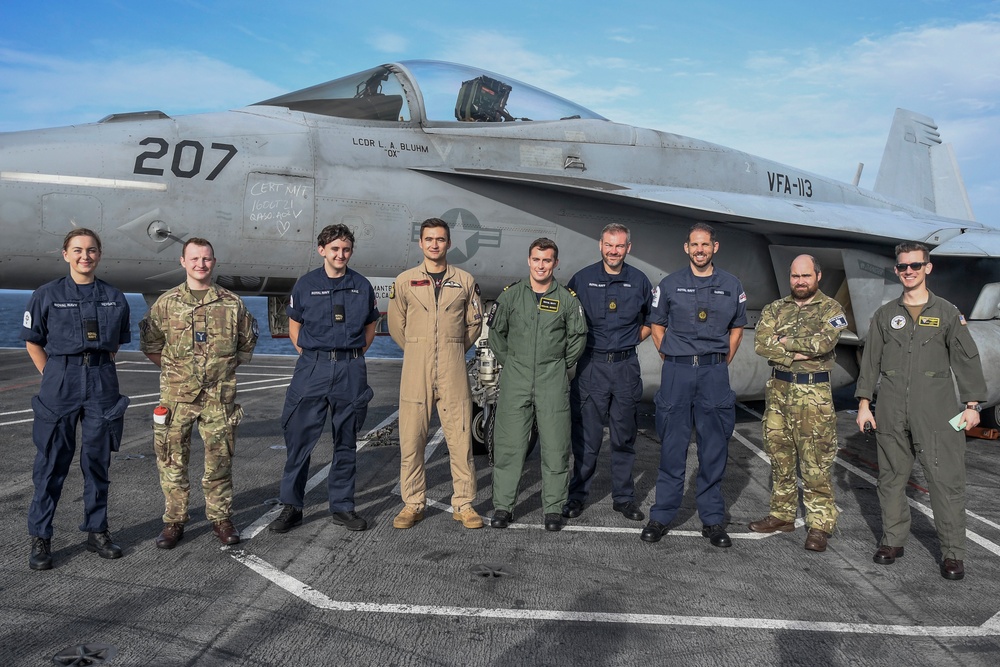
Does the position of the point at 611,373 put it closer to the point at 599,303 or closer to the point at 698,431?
the point at 599,303

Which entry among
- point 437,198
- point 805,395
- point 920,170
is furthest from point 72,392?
point 920,170

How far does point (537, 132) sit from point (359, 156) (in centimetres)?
178

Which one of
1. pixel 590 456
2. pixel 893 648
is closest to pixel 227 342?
pixel 590 456

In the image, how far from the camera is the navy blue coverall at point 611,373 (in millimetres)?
5098

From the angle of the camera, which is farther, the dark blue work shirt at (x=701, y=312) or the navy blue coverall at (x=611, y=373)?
the navy blue coverall at (x=611, y=373)

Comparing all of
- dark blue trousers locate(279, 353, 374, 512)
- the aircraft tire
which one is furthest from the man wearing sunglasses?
the aircraft tire

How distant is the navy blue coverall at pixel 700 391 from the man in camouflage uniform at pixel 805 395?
0.31 metres

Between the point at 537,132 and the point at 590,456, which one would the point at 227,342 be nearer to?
the point at 590,456

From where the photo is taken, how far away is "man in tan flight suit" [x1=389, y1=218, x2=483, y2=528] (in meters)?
4.77

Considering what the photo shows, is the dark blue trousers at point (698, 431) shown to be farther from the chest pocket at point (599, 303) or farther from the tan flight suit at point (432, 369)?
the tan flight suit at point (432, 369)

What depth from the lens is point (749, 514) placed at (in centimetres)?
534

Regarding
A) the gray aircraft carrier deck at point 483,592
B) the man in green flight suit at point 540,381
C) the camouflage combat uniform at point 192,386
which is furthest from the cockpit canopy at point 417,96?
the gray aircraft carrier deck at point 483,592

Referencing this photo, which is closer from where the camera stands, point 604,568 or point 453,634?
point 453,634

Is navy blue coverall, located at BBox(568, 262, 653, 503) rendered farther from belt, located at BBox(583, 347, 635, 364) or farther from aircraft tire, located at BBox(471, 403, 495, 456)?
aircraft tire, located at BBox(471, 403, 495, 456)
